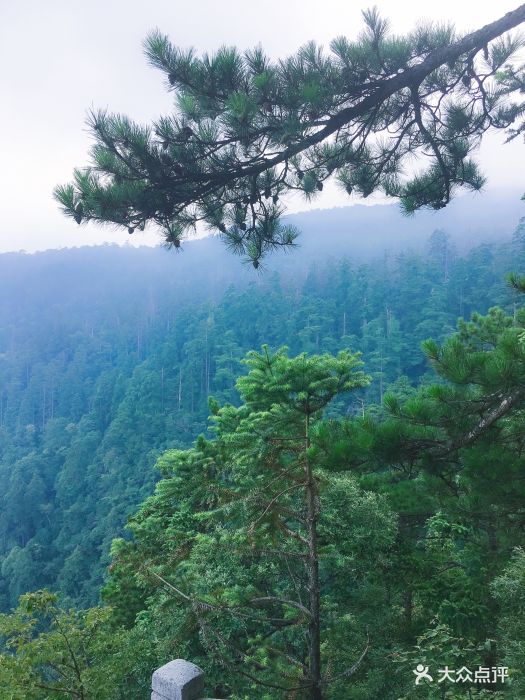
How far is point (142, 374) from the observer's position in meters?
41.5

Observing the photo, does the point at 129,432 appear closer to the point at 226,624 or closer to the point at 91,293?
the point at 226,624

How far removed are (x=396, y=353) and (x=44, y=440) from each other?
30823mm

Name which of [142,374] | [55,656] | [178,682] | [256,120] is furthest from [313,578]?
[142,374]

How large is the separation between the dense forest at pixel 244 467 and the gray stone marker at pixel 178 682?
0.20m

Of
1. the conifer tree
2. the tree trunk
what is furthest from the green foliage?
the conifer tree

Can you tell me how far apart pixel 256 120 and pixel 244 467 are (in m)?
3.83

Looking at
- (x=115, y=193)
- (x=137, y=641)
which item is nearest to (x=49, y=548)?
(x=137, y=641)

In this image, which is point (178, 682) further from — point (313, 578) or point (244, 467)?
point (244, 467)

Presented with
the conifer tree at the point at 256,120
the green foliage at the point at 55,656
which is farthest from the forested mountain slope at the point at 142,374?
the conifer tree at the point at 256,120

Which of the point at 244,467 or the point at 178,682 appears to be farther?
the point at 244,467

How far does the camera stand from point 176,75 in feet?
7.27

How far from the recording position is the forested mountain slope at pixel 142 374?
30.5 meters

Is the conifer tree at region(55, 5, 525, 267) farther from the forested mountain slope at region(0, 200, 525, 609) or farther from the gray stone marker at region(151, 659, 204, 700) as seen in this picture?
the forested mountain slope at region(0, 200, 525, 609)

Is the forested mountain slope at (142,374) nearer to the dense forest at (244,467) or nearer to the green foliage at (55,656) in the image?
the dense forest at (244,467)
